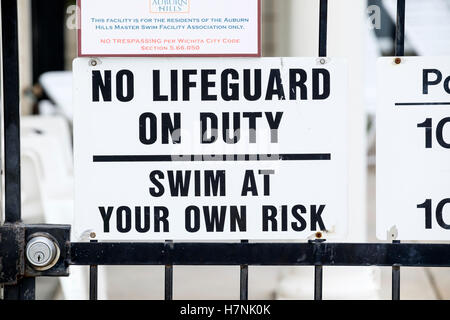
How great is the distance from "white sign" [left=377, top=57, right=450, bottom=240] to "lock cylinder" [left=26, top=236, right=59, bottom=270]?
0.86 m

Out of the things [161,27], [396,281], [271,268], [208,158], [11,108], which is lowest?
[271,268]

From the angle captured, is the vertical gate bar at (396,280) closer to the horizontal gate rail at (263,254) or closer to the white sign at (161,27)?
the horizontal gate rail at (263,254)

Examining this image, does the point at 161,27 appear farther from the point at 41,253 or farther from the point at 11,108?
the point at 41,253

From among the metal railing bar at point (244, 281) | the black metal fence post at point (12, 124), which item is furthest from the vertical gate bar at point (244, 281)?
the black metal fence post at point (12, 124)

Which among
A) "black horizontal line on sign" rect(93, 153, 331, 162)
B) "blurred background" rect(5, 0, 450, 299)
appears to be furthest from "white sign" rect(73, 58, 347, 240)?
"blurred background" rect(5, 0, 450, 299)

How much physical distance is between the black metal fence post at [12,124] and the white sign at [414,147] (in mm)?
948

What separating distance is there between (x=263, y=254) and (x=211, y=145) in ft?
1.04

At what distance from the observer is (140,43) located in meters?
1.82

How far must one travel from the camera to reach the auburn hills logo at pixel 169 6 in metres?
1.82

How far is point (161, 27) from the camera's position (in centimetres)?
182

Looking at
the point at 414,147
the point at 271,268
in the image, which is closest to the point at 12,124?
the point at 414,147

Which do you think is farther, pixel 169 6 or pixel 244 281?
pixel 244 281

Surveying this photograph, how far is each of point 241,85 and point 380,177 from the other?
434mm
